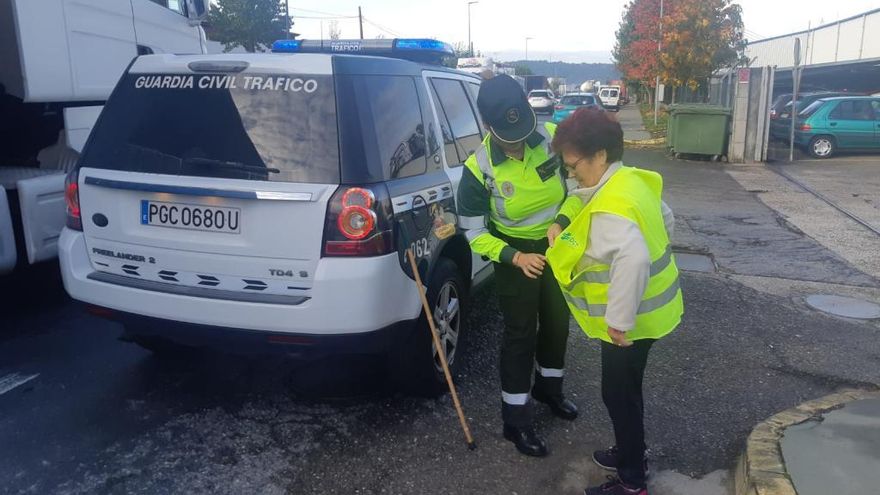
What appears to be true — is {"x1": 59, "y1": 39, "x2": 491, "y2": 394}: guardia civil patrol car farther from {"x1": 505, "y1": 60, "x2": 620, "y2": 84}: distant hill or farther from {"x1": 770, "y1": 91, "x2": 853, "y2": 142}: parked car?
{"x1": 505, "y1": 60, "x2": 620, "y2": 84}: distant hill

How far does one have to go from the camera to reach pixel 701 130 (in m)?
17.4

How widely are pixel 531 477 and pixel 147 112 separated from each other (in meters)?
2.62

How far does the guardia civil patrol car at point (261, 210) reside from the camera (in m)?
3.31

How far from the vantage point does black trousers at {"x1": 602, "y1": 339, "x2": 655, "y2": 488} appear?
9.87 feet

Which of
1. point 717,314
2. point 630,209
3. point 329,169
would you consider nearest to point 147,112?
point 329,169

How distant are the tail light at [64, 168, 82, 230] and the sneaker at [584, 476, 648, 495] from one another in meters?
2.86

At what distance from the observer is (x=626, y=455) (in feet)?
10.3

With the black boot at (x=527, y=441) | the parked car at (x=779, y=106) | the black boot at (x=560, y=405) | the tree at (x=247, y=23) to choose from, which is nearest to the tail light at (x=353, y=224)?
the black boot at (x=527, y=441)

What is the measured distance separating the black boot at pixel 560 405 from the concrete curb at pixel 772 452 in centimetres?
87

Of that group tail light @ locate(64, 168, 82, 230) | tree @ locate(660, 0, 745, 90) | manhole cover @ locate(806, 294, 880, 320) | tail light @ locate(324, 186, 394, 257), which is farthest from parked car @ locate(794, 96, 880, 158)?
tail light @ locate(64, 168, 82, 230)

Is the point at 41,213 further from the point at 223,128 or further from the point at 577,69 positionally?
the point at 577,69

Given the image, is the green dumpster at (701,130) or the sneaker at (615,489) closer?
the sneaker at (615,489)

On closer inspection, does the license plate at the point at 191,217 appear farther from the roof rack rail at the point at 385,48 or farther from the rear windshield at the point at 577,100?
the rear windshield at the point at 577,100

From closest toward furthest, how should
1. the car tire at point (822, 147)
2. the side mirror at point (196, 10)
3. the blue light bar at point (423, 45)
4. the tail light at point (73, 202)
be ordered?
the tail light at point (73, 202) < the blue light bar at point (423, 45) < the side mirror at point (196, 10) < the car tire at point (822, 147)
